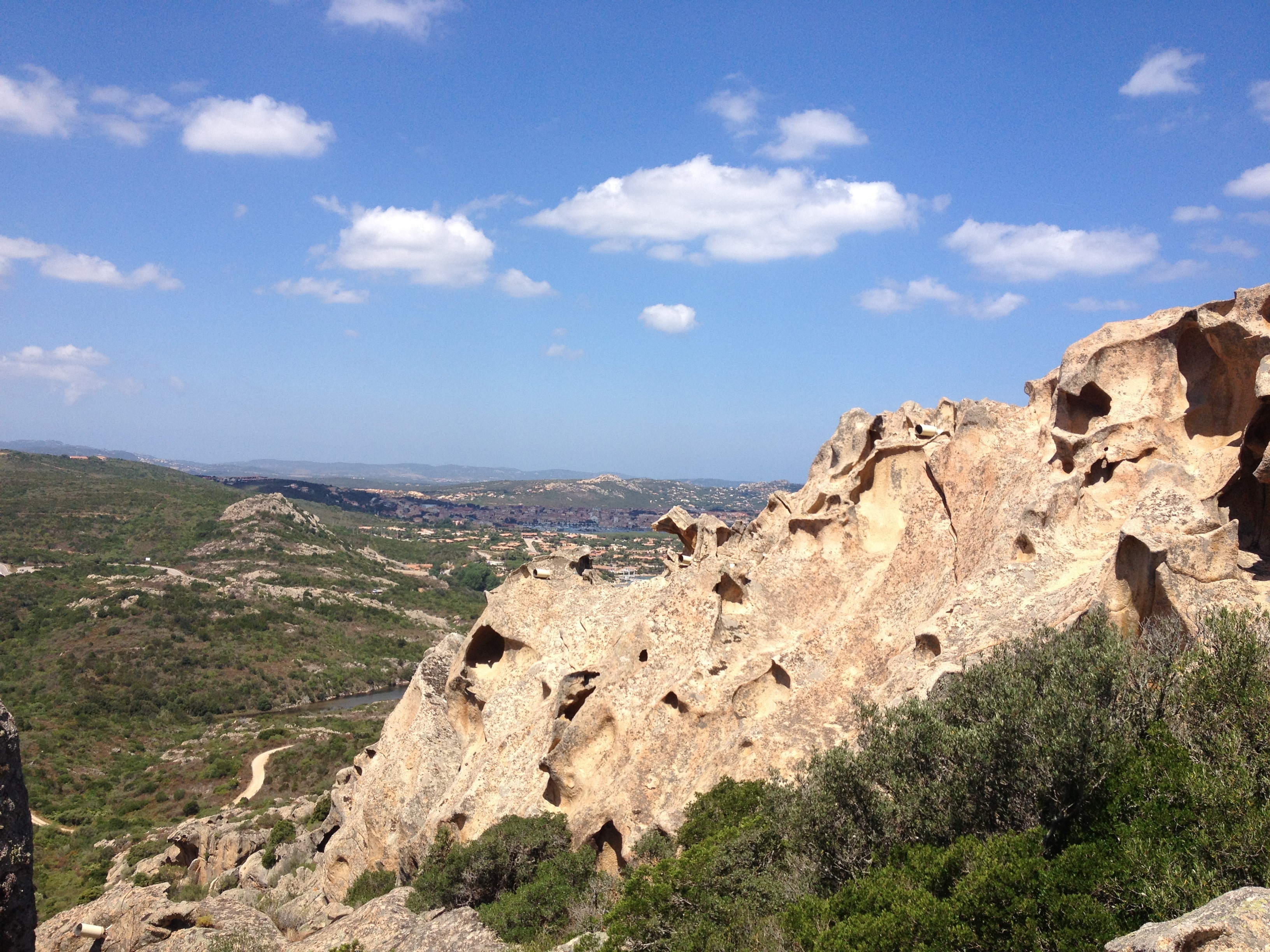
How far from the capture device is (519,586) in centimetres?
3077

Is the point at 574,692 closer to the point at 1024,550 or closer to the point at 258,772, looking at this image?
the point at 1024,550

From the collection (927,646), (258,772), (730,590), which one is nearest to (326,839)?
(730,590)

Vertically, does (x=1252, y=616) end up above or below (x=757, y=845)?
above

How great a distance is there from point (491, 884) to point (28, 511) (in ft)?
440

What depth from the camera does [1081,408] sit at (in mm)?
19859

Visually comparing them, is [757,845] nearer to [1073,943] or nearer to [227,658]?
[1073,943]

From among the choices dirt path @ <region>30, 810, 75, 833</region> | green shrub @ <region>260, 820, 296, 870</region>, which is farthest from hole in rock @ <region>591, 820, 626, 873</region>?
dirt path @ <region>30, 810, 75, 833</region>

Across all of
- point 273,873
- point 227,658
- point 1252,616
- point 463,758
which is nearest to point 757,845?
point 1252,616

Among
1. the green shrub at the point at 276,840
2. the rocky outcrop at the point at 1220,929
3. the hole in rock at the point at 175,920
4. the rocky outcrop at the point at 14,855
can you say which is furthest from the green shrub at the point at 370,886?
the rocky outcrop at the point at 1220,929

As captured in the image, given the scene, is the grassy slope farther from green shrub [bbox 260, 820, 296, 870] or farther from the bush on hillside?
the bush on hillside

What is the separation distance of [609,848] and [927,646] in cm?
1049

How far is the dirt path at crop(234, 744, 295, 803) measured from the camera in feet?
192

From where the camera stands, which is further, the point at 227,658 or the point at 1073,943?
the point at 227,658

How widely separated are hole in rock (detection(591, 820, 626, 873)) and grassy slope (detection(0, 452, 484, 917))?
3237cm
